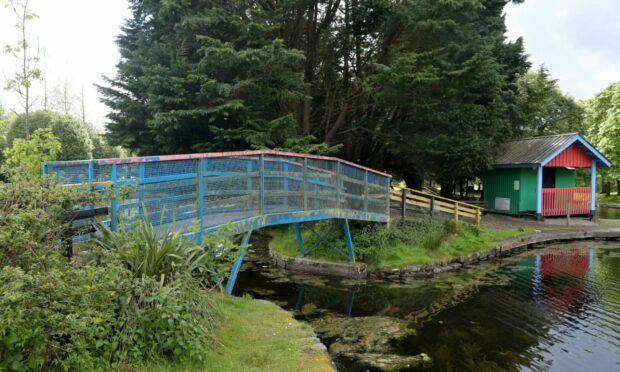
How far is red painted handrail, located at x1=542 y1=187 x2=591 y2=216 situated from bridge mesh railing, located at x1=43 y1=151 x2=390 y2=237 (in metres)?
13.5

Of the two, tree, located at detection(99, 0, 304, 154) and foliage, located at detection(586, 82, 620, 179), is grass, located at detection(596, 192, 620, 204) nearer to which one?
foliage, located at detection(586, 82, 620, 179)

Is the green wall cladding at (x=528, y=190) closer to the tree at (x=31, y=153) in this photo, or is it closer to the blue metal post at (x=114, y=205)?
the blue metal post at (x=114, y=205)

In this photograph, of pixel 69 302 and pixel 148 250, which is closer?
pixel 69 302

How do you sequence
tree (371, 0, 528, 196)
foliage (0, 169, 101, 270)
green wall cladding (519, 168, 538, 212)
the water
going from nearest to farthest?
foliage (0, 169, 101, 270) < tree (371, 0, 528, 196) < green wall cladding (519, 168, 538, 212) < the water

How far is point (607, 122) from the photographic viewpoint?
1425 inches

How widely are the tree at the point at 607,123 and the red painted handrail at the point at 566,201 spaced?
56.3 feet

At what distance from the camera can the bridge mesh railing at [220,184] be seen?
5.36 metres

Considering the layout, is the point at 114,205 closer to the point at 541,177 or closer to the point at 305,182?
the point at 305,182

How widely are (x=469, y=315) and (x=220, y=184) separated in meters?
6.01

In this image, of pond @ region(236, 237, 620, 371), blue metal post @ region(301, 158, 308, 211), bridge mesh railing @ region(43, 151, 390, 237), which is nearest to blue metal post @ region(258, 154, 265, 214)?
bridge mesh railing @ region(43, 151, 390, 237)

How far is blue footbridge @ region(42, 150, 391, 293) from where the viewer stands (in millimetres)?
5340

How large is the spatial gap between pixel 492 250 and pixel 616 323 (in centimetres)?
672

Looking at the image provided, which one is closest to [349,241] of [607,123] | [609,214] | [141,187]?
[141,187]

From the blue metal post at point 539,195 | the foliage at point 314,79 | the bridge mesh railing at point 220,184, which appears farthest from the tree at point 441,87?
the bridge mesh railing at point 220,184
